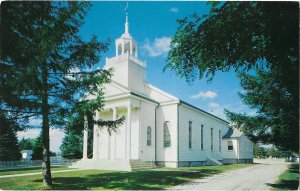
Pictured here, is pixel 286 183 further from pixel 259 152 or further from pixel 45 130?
pixel 259 152

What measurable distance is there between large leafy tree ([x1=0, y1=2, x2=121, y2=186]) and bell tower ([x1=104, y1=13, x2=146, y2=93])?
40.7ft

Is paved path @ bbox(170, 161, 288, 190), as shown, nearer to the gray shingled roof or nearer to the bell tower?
the bell tower

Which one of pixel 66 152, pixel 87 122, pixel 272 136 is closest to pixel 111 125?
pixel 87 122

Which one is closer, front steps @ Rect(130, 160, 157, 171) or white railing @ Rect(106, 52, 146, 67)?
front steps @ Rect(130, 160, 157, 171)

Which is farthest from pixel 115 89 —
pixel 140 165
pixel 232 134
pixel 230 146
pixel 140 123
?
pixel 230 146

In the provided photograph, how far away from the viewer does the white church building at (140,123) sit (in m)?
22.9

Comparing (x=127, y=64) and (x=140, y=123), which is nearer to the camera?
(x=140, y=123)

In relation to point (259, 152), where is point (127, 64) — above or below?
above

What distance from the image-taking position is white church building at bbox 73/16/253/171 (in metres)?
22.9

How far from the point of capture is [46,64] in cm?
1134

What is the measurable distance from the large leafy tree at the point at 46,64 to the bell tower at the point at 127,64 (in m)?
12.4

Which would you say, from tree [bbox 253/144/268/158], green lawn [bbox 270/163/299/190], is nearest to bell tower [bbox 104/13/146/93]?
green lawn [bbox 270/163/299/190]

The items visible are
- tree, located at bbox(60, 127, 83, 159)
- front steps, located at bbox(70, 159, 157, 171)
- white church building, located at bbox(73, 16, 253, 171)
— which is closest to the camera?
front steps, located at bbox(70, 159, 157, 171)

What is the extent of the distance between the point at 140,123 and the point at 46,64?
43.5 ft
